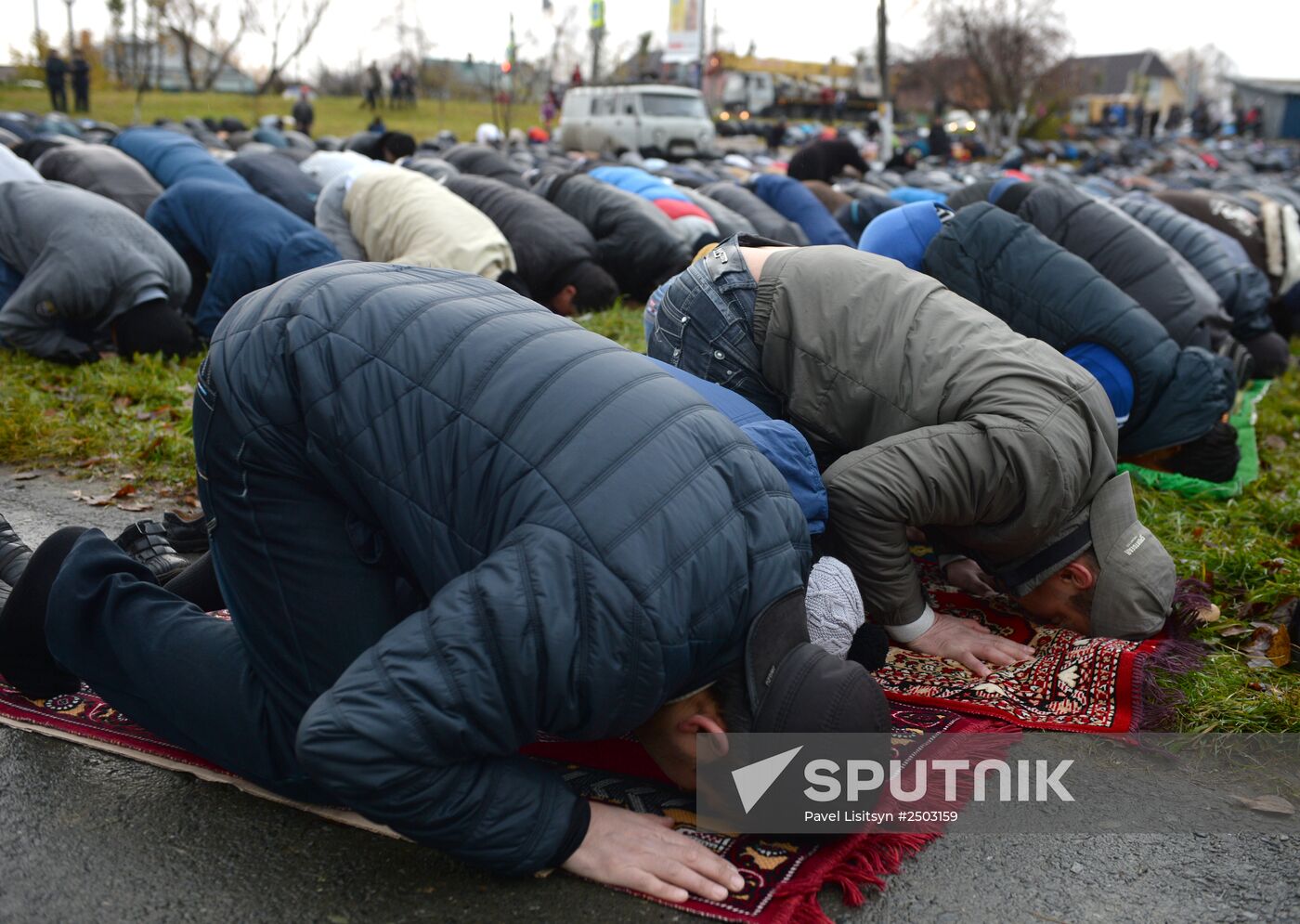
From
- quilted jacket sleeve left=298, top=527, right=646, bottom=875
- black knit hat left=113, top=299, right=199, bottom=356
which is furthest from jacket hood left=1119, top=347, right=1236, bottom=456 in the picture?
black knit hat left=113, top=299, right=199, bottom=356

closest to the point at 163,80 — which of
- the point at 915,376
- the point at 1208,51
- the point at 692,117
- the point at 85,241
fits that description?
the point at 692,117

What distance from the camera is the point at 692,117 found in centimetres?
2283

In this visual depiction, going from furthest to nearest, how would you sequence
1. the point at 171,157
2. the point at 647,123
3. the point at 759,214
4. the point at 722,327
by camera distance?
the point at 647,123, the point at 759,214, the point at 171,157, the point at 722,327

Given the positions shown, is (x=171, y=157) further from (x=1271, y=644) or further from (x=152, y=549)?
(x=1271, y=644)

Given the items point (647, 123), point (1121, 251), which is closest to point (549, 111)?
point (647, 123)

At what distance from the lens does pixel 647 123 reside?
2233 centimetres

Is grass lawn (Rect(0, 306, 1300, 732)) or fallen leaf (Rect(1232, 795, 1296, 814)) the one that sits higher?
grass lawn (Rect(0, 306, 1300, 732))

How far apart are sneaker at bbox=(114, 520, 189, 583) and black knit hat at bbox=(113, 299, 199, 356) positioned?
2.85m

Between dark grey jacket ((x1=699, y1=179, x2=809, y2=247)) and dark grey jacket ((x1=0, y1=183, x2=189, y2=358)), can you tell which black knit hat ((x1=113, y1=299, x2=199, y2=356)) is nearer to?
dark grey jacket ((x1=0, y1=183, x2=189, y2=358))

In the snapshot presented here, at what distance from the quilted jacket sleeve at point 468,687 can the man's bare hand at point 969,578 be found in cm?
192

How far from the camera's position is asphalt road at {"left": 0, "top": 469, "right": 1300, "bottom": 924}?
A: 207 centimetres

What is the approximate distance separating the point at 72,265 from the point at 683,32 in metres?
27.9

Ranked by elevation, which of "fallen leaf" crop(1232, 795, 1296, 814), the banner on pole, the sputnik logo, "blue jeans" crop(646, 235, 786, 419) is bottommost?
"fallen leaf" crop(1232, 795, 1296, 814)

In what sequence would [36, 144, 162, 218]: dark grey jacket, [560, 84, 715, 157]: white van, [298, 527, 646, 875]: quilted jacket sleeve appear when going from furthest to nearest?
[560, 84, 715, 157]: white van
[36, 144, 162, 218]: dark grey jacket
[298, 527, 646, 875]: quilted jacket sleeve
